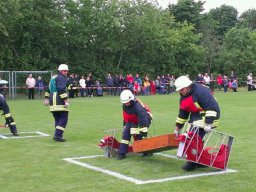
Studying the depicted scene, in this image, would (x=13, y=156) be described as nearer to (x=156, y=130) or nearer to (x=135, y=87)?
(x=156, y=130)

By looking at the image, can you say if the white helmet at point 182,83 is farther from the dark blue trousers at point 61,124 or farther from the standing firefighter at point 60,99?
the dark blue trousers at point 61,124

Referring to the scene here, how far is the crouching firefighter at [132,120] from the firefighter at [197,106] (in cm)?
87

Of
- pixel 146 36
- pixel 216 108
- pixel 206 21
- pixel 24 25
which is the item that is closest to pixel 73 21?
pixel 24 25

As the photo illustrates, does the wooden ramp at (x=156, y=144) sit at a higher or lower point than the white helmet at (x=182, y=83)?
lower

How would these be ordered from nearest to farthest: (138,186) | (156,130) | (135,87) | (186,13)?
(138,186) → (156,130) → (135,87) → (186,13)

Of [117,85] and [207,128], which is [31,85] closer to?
[117,85]

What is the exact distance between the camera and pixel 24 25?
1491 inches

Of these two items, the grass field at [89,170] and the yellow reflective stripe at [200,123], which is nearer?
the grass field at [89,170]

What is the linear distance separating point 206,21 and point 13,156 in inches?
2170

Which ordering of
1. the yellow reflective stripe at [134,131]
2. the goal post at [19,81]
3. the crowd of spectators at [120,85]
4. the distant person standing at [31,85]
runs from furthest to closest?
the crowd of spectators at [120,85] → the goal post at [19,81] → the distant person standing at [31,85] → the yellow reflective stripe at [134,131]

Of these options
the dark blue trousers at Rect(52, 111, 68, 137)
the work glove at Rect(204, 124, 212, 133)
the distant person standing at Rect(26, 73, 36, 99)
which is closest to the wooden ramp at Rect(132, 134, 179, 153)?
the work glove at Rect(204, 124, 212, 133)

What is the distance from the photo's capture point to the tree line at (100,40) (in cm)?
3778

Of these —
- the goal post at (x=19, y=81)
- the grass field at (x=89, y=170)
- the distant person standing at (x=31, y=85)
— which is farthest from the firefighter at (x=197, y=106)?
the goal post at (x=19, y=81)

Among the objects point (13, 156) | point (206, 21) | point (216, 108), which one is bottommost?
point (13, 156)
